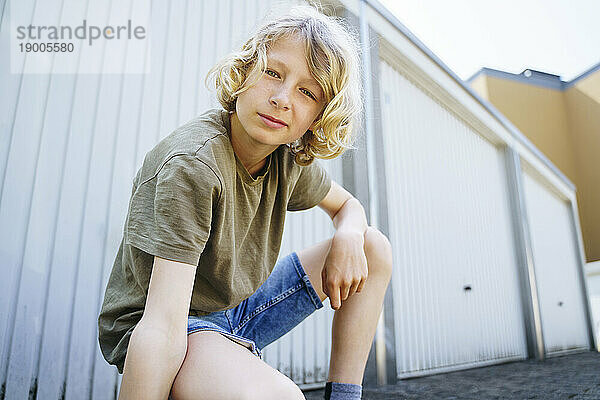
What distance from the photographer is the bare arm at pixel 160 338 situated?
0.59 meters

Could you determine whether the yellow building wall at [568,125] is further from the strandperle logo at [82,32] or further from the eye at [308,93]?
the eye at [308,93]

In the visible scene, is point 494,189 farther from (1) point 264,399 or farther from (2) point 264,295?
(1) point 264,399

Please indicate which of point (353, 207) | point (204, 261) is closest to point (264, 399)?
point (204, 261)

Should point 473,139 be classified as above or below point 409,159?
above

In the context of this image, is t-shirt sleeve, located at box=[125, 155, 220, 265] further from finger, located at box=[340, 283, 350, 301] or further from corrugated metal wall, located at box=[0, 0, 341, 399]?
corrugated metal wall, located at box=[0, 0, 341, 399]

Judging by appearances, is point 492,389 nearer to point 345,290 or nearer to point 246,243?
point 345,290

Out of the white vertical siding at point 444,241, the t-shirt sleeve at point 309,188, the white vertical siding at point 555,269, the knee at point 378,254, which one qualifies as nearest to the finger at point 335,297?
the knee at point 378,254

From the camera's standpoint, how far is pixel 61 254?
144 cm

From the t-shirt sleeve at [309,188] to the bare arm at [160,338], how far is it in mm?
455

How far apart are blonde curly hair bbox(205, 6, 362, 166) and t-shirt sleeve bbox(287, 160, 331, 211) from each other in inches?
2.4

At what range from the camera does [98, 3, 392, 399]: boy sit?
639mm

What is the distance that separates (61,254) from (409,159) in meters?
2.44

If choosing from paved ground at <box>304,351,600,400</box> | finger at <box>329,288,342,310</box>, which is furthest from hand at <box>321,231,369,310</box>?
paved ground at <box>304,351,600,400</box>

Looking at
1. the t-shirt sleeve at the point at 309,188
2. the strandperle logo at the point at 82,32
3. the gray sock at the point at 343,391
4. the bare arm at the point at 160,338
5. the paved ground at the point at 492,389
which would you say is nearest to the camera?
the bare arm at the point at 160,338
